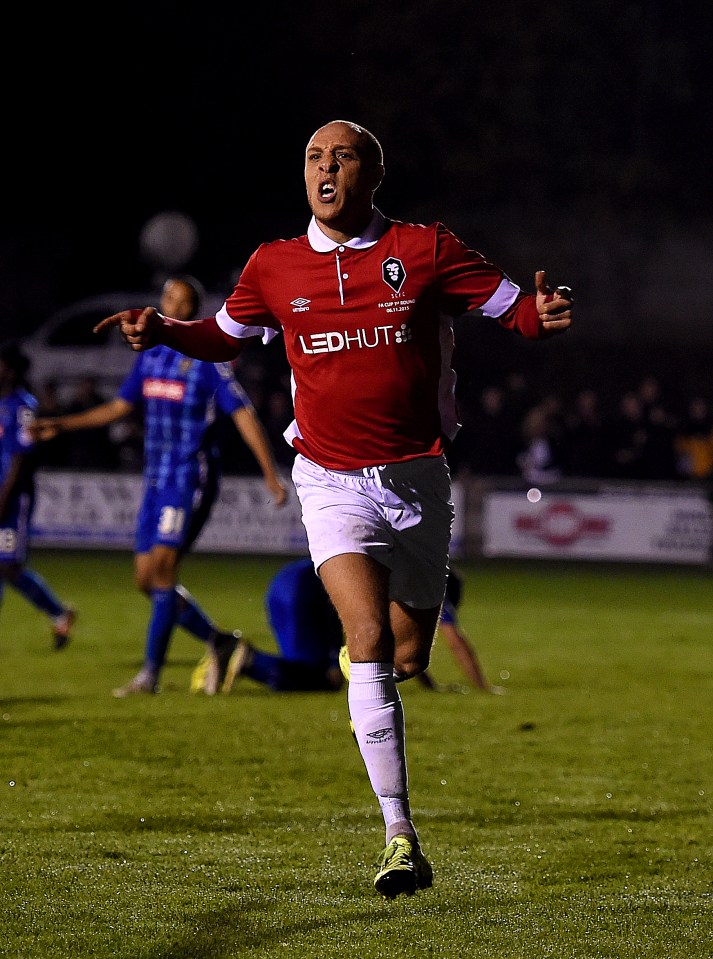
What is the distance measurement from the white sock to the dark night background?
2594cm

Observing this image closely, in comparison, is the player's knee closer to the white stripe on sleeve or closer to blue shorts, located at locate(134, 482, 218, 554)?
the white stripe on sleeve

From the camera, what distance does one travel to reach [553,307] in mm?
5309

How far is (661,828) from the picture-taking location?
6.40m

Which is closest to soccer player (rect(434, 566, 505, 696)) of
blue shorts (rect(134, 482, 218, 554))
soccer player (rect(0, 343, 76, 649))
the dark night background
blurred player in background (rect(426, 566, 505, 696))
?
blurred player in background (rect(426, 566, 505, 696))

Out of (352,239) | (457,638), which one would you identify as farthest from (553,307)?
(457,638)

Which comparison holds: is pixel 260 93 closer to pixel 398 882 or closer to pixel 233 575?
pixel 233 575

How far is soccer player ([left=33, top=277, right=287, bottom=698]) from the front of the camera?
976 cm

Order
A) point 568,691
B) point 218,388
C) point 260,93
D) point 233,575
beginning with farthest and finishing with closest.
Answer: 1. point 260,93
2. point 233,575
3. point 568,691
4. point 218,388

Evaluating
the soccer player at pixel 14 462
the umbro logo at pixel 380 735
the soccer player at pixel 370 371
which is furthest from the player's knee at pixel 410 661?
the soccer player at pixel 14 462

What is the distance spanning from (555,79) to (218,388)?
2501 centimetres

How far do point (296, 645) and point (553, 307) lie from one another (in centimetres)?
528

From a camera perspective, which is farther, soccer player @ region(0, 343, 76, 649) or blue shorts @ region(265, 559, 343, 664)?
soccer player @ region(0, 343, 76, 649)

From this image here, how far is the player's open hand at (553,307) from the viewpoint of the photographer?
209 inches

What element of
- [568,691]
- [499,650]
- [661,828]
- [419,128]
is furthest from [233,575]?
[419,128]
